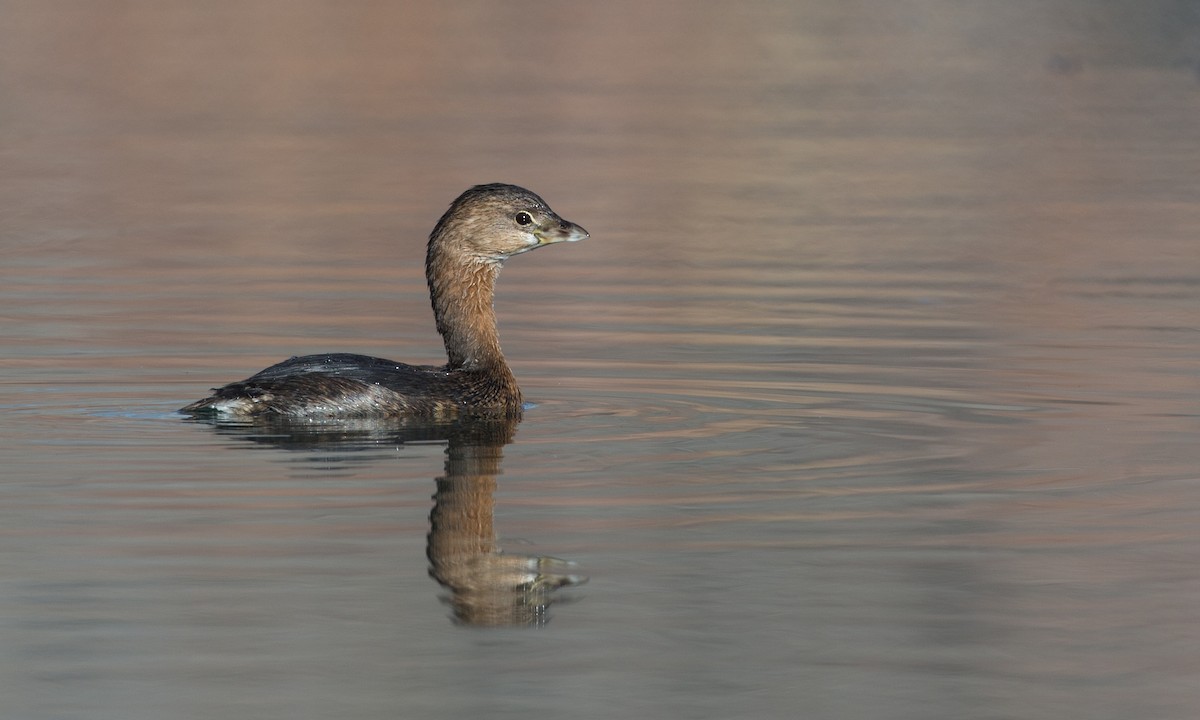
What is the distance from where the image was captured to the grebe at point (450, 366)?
1058 cm

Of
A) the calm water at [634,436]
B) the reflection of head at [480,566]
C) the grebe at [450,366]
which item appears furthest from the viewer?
the grebe at [450,366]

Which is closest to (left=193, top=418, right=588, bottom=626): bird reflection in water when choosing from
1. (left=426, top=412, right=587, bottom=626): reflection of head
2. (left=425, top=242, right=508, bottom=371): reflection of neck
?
(left=426, top=412, right=587, bottom=626): reflection of head

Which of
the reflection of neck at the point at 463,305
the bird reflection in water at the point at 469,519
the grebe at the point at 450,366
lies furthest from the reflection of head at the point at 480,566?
the reflection of neck at the point at 463,305

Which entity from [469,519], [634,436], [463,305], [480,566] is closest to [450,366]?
[463,305]

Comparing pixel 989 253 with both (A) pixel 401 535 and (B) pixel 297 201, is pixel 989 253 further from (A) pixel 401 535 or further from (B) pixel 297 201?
(A) pixel 401 535

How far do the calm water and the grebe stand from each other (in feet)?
0.58

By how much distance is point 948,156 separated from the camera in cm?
2477

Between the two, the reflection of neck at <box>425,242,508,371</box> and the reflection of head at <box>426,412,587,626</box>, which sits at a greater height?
the reflection of neck at <box>425,242,508,371</box>

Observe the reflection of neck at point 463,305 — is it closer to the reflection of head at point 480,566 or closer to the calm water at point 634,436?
the calm water at point 634,436

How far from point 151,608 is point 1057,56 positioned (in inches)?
1237

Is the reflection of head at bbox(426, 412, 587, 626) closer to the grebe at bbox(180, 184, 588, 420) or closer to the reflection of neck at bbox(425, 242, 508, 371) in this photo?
the grebe at bbox(180, 184, 588, 420)

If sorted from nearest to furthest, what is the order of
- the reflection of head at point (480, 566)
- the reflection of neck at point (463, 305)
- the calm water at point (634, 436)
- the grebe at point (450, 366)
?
the calm water at point (634, 436) → the reflection of head at point (480, 566) → the grebe at point (450, 366) → the reflection of neck at point (463, 305)

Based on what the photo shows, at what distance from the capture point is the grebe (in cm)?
1058

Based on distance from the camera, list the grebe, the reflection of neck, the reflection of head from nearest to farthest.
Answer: the reflection of head
the grebe
the reflection of neck
